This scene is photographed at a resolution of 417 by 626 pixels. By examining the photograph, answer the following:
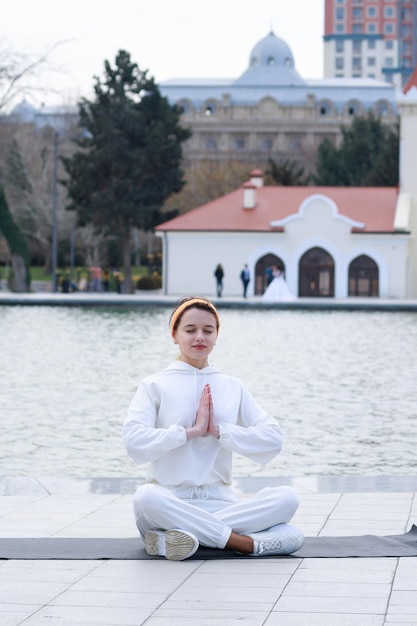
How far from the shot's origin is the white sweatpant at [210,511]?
684 centimetres

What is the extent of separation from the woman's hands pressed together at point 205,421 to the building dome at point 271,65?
135m

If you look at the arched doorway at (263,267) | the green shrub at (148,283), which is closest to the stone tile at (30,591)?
the arched doorway at (263,267)

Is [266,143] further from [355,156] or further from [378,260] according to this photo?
[378,260]

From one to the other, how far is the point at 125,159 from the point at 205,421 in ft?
194

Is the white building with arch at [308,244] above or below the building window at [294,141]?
below

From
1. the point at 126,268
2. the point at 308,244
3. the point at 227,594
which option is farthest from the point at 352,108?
the point at 227,594

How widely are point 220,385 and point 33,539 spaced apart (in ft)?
4.37

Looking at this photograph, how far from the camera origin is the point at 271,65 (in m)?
146

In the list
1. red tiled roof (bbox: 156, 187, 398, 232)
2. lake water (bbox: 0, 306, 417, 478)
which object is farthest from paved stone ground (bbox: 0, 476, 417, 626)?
red tiled roof (bbox: 156, 187, 398, 232)

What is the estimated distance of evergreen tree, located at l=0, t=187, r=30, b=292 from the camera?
190 ft

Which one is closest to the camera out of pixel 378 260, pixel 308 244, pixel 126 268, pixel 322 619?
pixel 322 619

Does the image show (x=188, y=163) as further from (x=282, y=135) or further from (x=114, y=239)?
(x=114, y=239)

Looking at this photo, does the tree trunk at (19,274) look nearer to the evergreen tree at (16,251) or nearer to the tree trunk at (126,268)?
the evergreen tree at (16,251)

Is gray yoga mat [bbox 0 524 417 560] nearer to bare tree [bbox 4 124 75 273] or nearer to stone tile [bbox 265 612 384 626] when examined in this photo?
stone tile [bbox 265 612 384 626]
